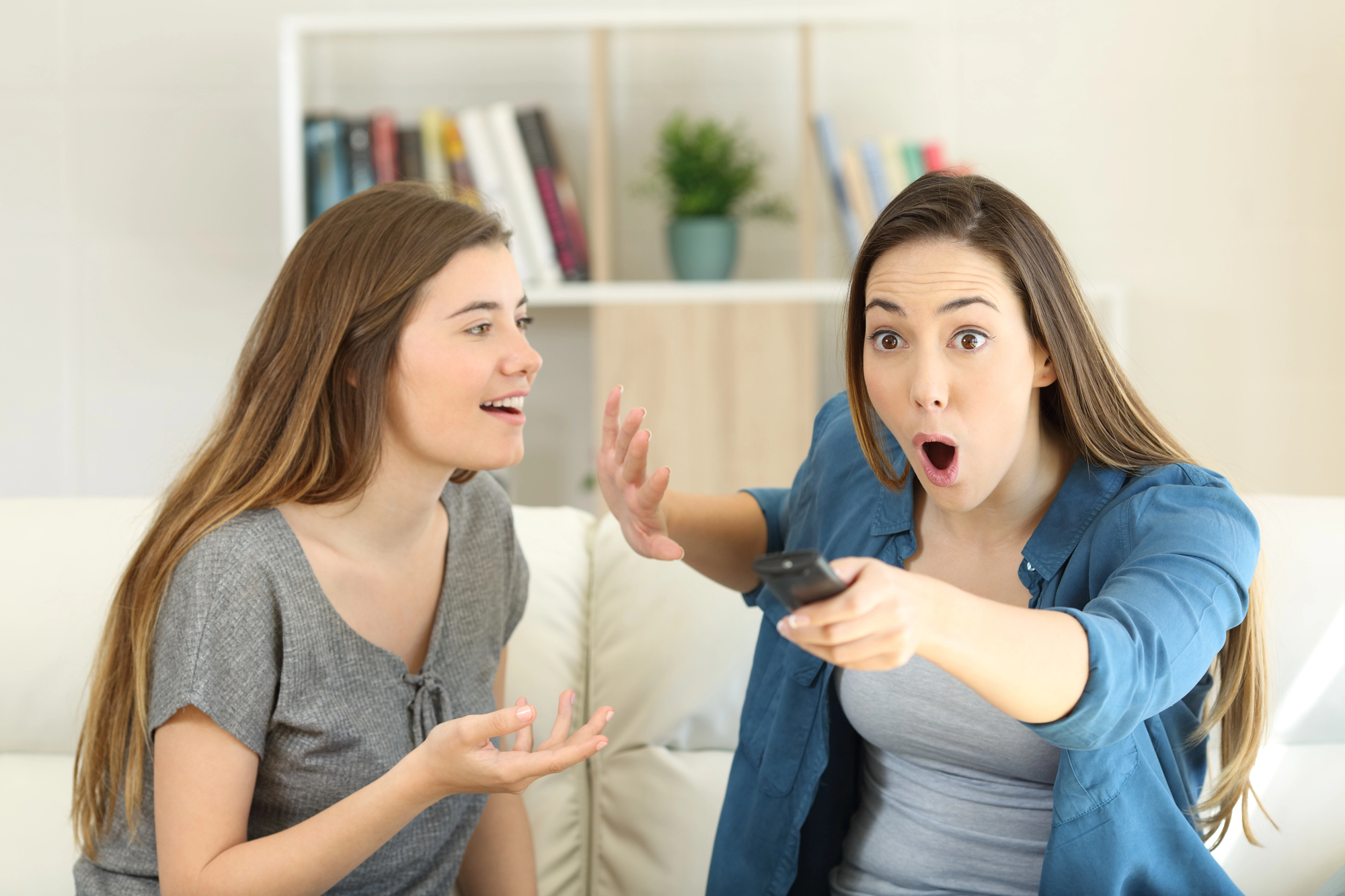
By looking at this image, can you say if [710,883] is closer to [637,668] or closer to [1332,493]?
[637,668]

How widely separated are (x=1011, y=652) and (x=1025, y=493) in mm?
A: 405

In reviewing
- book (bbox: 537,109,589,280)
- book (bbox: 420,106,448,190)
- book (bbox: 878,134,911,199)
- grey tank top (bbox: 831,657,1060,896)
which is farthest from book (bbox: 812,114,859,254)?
grey tank top (bbox: 831,657,1060,896)

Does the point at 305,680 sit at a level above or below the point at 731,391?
below

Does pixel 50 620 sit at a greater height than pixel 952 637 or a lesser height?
lesser

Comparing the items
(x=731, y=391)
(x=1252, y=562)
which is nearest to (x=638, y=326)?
(x=731, y=391)

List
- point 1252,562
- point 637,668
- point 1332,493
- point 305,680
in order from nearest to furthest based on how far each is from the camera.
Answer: point 1252,562 → point 305,680 → point 637,668 → point 1332,493

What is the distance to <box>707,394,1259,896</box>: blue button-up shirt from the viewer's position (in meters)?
0.75

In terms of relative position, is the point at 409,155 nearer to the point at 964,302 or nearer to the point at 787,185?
the point at 787,185

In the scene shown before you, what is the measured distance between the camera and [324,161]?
2518 mm

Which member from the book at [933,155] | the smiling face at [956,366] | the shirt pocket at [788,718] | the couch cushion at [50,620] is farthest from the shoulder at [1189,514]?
the book at [933,155]

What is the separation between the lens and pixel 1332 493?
268cm

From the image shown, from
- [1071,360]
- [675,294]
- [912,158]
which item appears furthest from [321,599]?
[912,158]

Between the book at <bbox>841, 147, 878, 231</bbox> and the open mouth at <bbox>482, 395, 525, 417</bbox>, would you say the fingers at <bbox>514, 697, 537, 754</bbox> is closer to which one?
the open mouth at <bbox>482, 395, 525, 417</bbox>

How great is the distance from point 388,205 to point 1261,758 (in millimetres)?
1291
